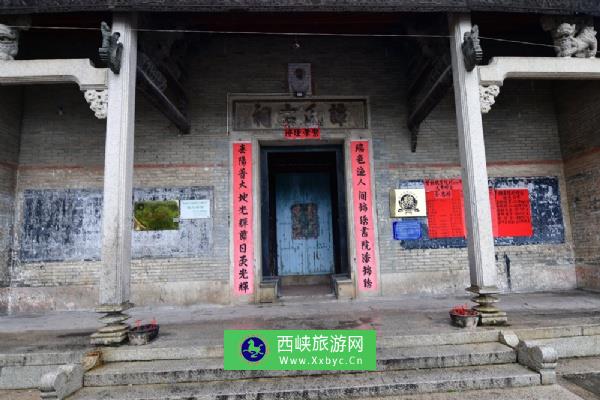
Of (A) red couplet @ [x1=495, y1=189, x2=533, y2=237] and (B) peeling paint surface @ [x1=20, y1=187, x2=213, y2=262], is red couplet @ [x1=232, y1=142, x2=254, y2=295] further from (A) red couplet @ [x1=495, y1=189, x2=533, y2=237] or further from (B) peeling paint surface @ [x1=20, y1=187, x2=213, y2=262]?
(A) red couplet @ [x1=495, y1=189, x2=533, y2=237]

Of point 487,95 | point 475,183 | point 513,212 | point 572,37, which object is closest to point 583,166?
point 513,212

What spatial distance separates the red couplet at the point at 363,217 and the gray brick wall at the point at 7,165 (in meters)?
6.04

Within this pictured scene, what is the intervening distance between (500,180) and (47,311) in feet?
27.9

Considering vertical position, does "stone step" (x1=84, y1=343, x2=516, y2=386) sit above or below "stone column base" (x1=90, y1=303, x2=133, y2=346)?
below

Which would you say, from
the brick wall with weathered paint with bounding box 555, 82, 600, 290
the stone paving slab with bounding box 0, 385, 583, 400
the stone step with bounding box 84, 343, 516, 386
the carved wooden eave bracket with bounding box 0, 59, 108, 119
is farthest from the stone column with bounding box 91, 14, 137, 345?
the brick wall with weathered paint with bounding box 555, 82, 600, 290

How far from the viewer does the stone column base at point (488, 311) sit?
4.10 meters

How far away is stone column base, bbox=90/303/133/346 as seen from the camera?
3768mm

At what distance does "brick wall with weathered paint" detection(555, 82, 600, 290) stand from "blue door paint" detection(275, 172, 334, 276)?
511cm

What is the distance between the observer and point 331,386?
3131 mm

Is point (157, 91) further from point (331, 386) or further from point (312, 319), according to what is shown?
point (331, 386)

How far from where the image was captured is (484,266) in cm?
423

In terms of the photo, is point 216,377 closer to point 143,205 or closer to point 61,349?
point 61,349

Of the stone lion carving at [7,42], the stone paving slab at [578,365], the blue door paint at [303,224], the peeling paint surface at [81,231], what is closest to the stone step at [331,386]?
the stone paving slab at [578,365]

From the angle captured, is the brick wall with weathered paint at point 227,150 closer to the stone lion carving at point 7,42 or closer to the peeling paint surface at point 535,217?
the peeling paint surface at point 535,217
